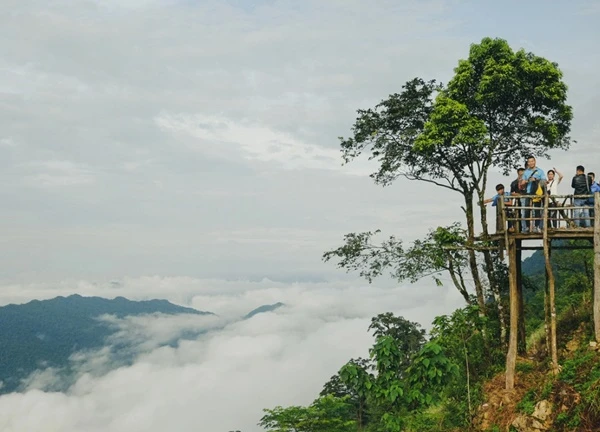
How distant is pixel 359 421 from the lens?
43.2 metres

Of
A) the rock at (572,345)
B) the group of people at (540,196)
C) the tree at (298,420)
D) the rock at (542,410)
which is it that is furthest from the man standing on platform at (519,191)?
the tree at (298,420)

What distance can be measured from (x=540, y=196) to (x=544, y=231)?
1.13m

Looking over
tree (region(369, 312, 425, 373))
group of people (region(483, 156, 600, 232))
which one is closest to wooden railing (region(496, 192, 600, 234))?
group of people (region(483, 156, 600, 232))

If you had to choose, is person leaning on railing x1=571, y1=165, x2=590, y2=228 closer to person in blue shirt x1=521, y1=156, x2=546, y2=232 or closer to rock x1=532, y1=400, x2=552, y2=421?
person in blue shirt x1=521, y1=156, x2=546, y2=232

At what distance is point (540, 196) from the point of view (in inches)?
632

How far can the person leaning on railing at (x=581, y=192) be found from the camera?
1628 cm

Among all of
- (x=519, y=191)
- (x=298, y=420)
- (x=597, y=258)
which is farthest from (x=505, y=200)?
(x=298, y=420)

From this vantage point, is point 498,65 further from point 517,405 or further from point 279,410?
point 279,410

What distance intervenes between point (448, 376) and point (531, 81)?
12.1 meters

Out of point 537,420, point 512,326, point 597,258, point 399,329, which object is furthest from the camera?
point 399,329

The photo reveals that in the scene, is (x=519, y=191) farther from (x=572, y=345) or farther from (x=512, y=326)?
(x=572, y=345)

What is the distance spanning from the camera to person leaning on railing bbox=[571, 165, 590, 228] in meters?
16.3

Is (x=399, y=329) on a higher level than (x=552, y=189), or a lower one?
lower

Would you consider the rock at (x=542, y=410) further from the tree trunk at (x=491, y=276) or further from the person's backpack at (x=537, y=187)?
the person's backpack at (x=537, y=187)
